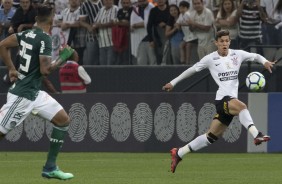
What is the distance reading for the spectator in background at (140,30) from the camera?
2370 centimetres

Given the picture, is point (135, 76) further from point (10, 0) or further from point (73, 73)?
point (10, 0)

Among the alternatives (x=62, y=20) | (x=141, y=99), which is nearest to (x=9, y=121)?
(x=141, y=99)

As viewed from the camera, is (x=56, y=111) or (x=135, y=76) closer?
(x=56, y=111)

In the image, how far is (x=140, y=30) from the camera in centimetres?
2386

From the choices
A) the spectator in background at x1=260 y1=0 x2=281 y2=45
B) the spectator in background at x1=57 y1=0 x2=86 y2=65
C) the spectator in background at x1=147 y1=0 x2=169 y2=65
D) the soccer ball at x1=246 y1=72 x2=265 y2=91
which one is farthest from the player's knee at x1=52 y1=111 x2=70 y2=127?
the spectator in background at x1=57 y1=0 x2=86 y2=65

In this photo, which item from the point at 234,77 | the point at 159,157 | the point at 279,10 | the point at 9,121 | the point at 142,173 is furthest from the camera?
the point at 279,10

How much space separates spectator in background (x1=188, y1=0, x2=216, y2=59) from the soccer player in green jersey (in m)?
8.80

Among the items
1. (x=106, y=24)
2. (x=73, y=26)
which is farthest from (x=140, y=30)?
(x=73, y=26)

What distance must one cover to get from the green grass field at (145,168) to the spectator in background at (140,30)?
10.1 feet

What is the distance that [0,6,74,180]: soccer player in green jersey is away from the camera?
14.0 metres

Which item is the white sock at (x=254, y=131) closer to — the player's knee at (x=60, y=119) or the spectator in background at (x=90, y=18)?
the player's knee at (x=60, y=119)

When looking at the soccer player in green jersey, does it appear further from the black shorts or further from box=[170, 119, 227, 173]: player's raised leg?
the black shorts

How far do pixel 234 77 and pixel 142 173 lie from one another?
2.56m

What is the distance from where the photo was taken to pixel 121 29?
2400 cm
